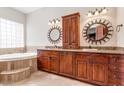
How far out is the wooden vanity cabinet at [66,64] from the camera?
3.32 meters

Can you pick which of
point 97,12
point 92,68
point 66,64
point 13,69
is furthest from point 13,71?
point 97,12

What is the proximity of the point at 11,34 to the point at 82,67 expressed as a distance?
12.5 ft

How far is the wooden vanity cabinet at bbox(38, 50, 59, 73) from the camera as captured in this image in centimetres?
378

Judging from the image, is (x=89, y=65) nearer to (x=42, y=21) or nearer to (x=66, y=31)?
(x=66, y=31)

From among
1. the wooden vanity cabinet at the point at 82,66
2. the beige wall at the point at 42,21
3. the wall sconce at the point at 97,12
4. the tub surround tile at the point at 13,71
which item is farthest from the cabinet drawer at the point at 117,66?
the tub surround tile at the point at 13,71

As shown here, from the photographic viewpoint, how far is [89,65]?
288 centimetres

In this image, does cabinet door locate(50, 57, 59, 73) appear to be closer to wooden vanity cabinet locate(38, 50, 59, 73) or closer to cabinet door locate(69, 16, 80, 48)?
wooden vanity cabinet locate(38, 50, 59, 73)

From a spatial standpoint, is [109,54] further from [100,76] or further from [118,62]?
[100,76]

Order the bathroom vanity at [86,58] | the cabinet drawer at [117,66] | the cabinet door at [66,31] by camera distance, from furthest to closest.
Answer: the cabinet door at [66,31] < the bathroom vanity at [86,58] < the cabinet drawer at [117,66]

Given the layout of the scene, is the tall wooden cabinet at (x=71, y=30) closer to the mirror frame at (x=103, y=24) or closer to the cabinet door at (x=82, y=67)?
the mirror frame at (x=103, y=24)

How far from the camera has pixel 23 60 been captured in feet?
12.1

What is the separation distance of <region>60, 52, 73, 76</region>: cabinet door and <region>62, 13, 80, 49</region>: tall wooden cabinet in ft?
1.99
